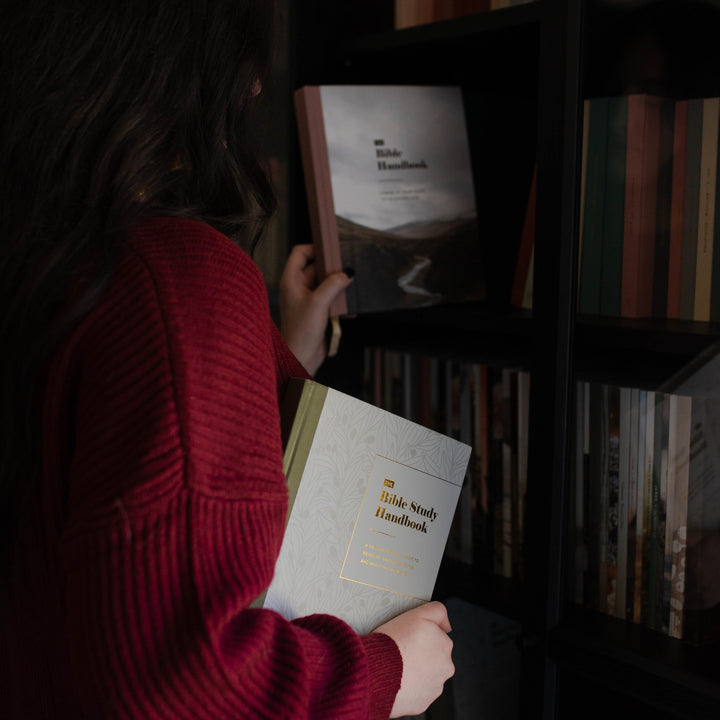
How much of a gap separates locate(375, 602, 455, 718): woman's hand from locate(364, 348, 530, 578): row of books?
0.39m

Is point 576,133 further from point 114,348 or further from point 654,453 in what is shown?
point 114,348

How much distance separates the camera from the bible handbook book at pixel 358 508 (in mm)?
661

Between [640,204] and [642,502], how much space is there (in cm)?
39

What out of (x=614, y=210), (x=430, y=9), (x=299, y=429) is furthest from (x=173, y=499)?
(x=430, y=9)

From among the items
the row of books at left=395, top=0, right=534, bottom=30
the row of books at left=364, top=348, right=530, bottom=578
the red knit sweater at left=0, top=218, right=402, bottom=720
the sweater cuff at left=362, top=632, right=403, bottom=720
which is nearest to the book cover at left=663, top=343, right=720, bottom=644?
the row of books at left=364, top=348, right=530, bottom=578

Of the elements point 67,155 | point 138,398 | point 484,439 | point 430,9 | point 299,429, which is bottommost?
point 484,439

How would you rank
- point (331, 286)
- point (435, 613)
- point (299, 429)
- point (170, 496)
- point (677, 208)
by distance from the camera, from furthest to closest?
1. point (331, 286)
2. point (677, 208)
3. point (435, 613)
4. point (299, 429)
5. point (170, 496)

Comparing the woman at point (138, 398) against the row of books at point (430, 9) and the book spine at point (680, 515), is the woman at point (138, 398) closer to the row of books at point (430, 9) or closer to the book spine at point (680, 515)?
the book spine at point (680, 515)

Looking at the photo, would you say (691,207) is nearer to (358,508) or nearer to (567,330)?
(567,330)

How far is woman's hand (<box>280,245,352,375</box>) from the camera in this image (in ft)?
3.53

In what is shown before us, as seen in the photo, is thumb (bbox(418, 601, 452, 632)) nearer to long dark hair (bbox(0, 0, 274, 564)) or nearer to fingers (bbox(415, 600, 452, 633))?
fingers (bbox(415, 600, 452, 633))

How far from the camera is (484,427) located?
3.82 ft

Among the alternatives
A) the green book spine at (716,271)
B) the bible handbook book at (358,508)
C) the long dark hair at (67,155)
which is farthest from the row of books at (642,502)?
the long dark hair at (67,155)

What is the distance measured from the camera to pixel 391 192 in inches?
43.5
